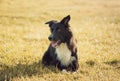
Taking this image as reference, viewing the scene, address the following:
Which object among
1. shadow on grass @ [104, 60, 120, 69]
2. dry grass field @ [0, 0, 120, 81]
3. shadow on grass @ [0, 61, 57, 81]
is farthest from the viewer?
shadow on grass @ [104, 60, 120, 69]

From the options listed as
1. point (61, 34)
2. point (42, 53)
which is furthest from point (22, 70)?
point (42, 53)

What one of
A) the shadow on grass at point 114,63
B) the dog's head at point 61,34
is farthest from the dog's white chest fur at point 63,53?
the shadow on grass at point 114,63

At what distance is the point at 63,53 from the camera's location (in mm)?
9586

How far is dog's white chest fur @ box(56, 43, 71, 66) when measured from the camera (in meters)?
9.53

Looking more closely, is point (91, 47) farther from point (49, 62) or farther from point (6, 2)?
point (6, 2)

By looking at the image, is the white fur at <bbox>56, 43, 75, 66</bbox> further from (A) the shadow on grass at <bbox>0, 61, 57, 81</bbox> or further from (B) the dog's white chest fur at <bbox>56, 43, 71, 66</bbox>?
(A) the shadow on grass at <bbox>0, 61, 57, 81</bbox>

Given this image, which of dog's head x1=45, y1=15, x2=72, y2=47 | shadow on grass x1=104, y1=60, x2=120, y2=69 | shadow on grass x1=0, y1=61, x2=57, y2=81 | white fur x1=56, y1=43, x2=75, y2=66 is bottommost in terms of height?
shadow on grass x1=104, y1=60, x2=120, y2=69

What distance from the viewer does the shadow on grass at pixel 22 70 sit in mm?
8963

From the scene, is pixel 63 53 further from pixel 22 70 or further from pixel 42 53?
pixel 42 53

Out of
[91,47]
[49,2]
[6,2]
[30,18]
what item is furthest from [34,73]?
[49,2]

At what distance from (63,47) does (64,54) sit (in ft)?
0.74


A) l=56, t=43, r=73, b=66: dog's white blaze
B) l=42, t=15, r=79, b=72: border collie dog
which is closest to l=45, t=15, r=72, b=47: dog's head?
l=42, t=15, r=79, b=72: border collie dog

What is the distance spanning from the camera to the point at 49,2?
3628 centimetres

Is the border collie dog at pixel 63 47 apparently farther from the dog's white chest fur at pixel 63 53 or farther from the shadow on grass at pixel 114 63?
the shadow on grass at pixel 114 63
